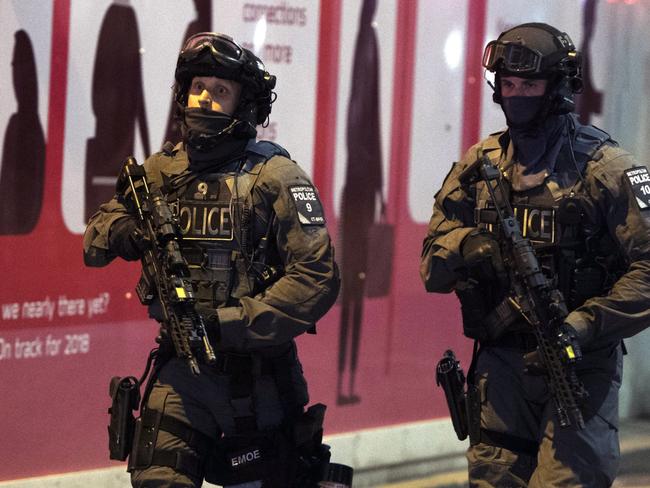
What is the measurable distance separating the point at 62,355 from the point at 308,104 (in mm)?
1784

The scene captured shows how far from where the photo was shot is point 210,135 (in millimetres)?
4430

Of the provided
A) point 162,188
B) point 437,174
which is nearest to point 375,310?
point 437,174

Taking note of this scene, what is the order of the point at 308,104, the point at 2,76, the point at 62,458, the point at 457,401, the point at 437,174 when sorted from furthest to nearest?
the point at 437,174, the point at 308,104, the point at 62,458, the point at 2,76, the point at 457,401

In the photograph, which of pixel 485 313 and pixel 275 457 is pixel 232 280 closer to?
pixel 275 457

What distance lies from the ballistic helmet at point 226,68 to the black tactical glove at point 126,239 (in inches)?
17.0

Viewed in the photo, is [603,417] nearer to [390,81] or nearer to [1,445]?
[1,445]

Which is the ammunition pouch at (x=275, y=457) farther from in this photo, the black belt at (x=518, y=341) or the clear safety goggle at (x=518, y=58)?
the clear safety goggle at (x=518, y=58)

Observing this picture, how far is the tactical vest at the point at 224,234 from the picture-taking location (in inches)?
172

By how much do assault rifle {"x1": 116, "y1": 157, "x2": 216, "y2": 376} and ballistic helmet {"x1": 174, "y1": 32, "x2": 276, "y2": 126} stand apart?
0.34 meters

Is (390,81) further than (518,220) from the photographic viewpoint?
Yes

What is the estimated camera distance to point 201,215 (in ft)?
14.5

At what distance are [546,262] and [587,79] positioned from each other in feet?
13.5

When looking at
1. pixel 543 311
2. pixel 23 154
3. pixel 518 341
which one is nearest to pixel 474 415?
pixel 518 341

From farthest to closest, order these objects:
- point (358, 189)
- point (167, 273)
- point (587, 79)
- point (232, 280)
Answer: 1. point (587, 79)
2. point (358, 189)
3. point (232, 280)
4. point (167, 273)
